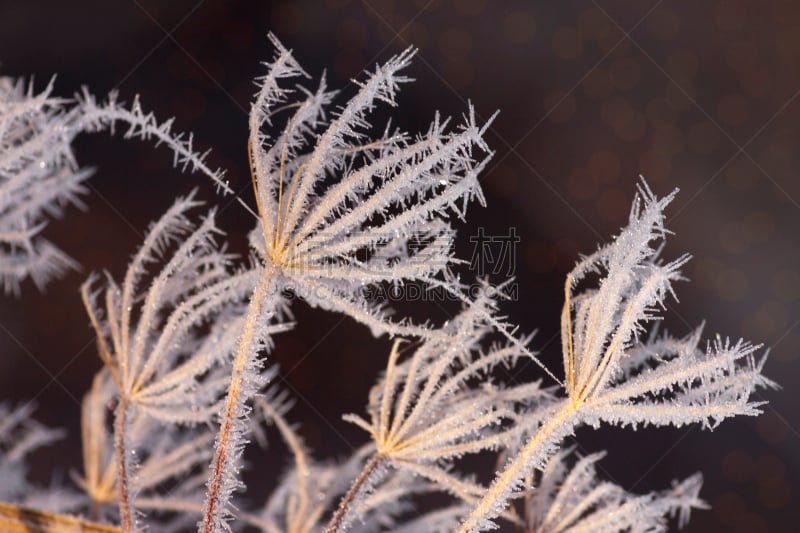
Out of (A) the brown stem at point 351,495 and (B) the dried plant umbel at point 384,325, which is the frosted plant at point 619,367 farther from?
(A) the brown stem at point 351,495

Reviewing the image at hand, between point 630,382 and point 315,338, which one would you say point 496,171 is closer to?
point 315,338

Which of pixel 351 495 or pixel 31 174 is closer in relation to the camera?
pixel 351 495

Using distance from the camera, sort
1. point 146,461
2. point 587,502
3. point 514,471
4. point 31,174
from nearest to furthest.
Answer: point 514,471 → point 587,502 → point 31,174 → point 146,461

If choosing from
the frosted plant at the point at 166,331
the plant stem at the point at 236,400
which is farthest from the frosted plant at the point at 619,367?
the frosted plant at the point at 166,331

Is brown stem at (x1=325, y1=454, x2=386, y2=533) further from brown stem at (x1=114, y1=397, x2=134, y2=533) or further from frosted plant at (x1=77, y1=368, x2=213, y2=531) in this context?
frosted plant at (x1=77, y1=368, x2=213, y2=531)

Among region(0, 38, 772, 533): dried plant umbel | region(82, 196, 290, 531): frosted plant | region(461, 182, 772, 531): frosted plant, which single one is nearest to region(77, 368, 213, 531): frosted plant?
region(0, 38, 772, 533): dried plant umbel

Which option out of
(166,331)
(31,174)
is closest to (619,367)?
(166,331)

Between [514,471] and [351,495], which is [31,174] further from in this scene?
[514,471]
